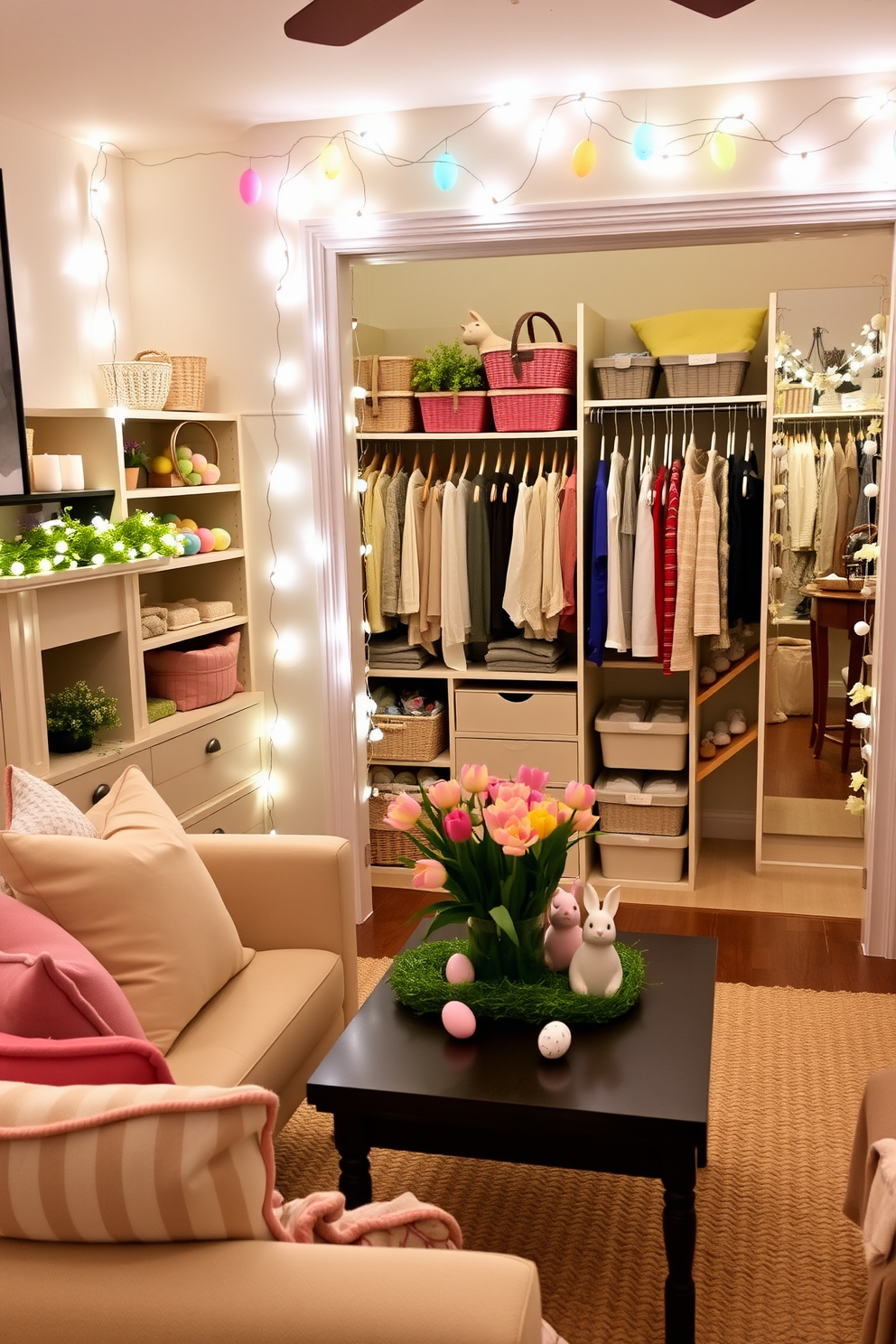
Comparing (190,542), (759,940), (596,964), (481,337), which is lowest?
(759,940)

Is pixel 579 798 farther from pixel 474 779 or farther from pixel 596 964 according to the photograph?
pixel 596 964

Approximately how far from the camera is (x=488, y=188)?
12.1 ft

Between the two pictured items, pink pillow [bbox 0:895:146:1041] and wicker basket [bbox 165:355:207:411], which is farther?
wicker basket [bbox 165:355:207:411]

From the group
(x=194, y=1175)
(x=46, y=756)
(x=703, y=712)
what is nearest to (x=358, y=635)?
(x=46, y=756)

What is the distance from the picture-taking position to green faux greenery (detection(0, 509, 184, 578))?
3.05m

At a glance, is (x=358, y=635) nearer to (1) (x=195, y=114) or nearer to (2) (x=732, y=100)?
(1) (x=195, y=114)

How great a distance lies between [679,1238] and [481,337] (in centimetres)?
340

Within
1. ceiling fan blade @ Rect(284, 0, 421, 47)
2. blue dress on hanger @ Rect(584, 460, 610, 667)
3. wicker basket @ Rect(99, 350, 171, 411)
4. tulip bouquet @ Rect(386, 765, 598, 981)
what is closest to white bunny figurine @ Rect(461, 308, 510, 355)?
blue dress on hanger @ Rect(584, 460, 610, 667)

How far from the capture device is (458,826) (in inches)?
86.6

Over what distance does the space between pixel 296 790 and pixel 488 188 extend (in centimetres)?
211

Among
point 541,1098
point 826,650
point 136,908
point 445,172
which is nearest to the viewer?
point 541,1098

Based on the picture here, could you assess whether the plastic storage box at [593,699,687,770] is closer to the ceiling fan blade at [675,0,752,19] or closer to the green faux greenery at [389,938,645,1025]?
the green faux greenery at [389,938,645,1025]

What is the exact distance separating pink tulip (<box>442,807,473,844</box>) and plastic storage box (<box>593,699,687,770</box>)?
93.7 inches

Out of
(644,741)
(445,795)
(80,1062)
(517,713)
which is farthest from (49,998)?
(644,741)
